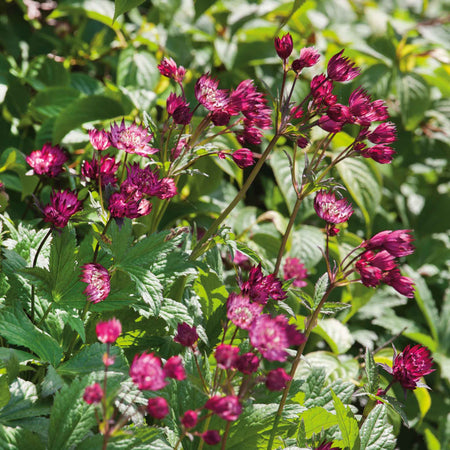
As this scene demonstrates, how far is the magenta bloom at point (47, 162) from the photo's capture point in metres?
1.01

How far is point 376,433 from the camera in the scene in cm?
99

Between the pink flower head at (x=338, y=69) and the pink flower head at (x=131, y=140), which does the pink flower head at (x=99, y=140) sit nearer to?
the pink flower head at (x=131, y=140)

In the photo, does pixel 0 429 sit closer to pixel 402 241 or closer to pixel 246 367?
pixel 246 367

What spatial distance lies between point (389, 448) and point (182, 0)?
5.86 ft

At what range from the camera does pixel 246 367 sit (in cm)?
70

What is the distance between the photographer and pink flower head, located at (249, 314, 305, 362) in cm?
69

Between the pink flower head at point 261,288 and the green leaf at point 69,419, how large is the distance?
0.88 ft

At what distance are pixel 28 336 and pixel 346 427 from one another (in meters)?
0.50

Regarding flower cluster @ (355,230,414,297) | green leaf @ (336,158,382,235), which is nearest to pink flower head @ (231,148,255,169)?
flower cluster @ (355,230,414,297)

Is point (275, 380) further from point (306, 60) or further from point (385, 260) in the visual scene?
point (306, 60)

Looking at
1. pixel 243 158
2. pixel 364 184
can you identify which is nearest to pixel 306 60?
pixel 243 158

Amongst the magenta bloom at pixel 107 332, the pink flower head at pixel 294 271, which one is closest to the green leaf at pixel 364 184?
the pink flower head at pixel 294 271

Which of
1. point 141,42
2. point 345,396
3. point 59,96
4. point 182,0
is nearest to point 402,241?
point 345,396

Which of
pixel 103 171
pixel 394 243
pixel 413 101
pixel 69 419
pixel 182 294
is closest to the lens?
pixel 69 419
